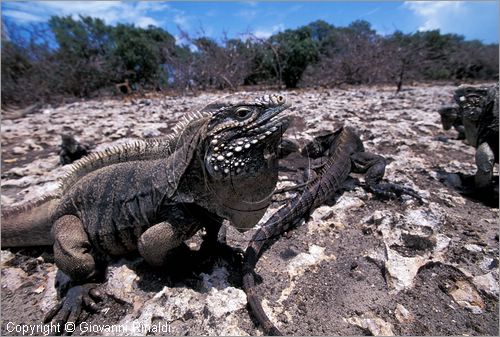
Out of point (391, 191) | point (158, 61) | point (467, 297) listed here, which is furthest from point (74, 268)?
point (158, 61)

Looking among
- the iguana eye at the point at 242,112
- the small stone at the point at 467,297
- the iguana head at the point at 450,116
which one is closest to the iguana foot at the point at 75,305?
the iguana eye at the point at 242,112

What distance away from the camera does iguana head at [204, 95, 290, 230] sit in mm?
1634

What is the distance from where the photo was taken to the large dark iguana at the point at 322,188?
2.10 meters

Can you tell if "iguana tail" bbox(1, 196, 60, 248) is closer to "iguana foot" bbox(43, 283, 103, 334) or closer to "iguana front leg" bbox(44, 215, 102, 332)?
"iguana front leg" bbox(44, 215, 102, 332)

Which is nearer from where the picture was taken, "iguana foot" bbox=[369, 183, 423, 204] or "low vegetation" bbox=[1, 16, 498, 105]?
"iguana foot" bbox=[369, 183, 423, 204]

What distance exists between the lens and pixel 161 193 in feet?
6.50

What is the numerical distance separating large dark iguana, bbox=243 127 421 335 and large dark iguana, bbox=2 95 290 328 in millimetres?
401

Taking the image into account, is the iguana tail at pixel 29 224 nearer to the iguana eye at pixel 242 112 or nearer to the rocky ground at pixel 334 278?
the rocky ground at pixel 334 278

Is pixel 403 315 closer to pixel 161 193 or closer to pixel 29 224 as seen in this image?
pixel 161 193

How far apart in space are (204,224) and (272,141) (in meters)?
0.79

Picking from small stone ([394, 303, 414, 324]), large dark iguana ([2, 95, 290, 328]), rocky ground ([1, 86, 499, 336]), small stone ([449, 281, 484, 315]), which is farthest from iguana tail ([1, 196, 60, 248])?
small stone ([449, 281, 484, 315])

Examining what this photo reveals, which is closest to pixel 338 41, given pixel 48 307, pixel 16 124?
pixel 16 124

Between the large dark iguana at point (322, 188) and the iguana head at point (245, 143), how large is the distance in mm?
719

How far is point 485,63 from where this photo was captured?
1967 cm
